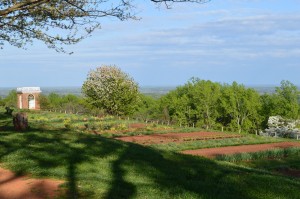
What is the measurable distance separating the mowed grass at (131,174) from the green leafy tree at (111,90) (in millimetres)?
42542

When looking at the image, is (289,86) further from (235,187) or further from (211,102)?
(235,187)

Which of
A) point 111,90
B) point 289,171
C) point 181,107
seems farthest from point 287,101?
point 289,171

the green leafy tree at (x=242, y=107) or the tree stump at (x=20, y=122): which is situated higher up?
the tree stump at (x=20, y=122)

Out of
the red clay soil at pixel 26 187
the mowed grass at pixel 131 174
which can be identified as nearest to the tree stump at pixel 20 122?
Result: the mowed grass at pixel 131 174

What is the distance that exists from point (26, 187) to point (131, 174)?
7.90 feet

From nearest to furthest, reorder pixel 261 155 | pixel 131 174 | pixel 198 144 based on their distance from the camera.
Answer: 1. pixel 131 174
2. pixel 261 155
3. pixel 198 144

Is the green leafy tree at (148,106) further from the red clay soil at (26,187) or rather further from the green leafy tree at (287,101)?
the red clay soil at (26,187)

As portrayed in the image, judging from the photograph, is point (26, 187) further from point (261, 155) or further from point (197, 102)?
point (197, 102)

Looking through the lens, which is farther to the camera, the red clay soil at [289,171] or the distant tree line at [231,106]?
the distant tree line at [231,106]

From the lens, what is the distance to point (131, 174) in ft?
29.8

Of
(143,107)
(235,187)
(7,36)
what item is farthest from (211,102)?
(235,187)

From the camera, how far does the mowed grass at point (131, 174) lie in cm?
751

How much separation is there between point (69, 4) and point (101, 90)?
43379mm

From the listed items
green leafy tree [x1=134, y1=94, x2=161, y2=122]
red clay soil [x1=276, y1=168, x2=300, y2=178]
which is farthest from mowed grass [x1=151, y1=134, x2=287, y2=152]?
green leafy tree [x1=134, y1=94, x2=161, y2=122]
